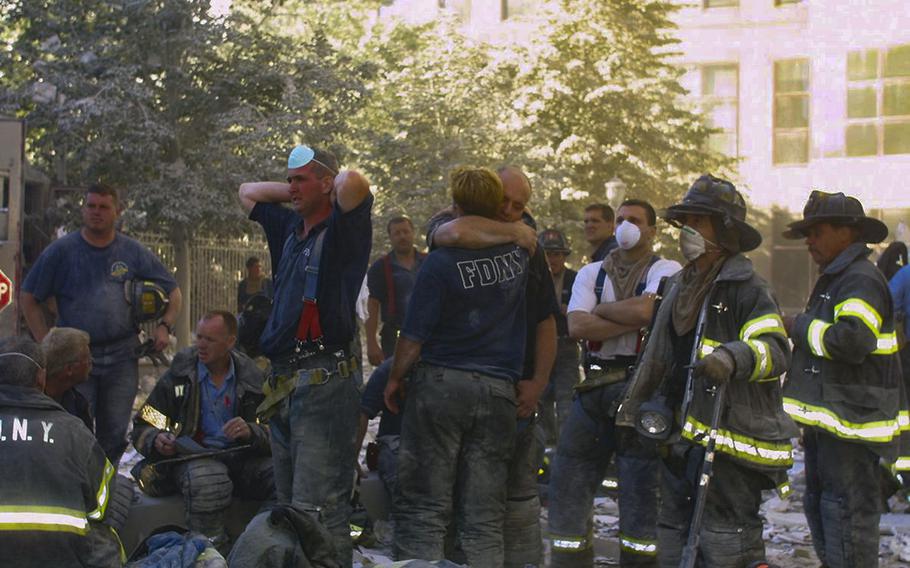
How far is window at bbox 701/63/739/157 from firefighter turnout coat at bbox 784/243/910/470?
97.5 ft

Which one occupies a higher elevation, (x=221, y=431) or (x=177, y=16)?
(x=177, y=16)

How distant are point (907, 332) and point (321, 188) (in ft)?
16.9

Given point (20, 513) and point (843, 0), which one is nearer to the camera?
point (20, 513)

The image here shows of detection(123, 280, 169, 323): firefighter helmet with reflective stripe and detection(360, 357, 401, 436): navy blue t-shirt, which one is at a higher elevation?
detection(123, 280, 169, 323): firefighter helmet with reflective stripe

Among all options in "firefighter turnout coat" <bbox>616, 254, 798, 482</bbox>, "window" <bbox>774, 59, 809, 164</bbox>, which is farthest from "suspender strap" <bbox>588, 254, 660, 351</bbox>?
"window" <bbox>774, 59, 809, 164</bbox>

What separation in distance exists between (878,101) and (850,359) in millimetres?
28140

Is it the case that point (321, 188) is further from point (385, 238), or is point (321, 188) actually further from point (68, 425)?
point (385, 238)

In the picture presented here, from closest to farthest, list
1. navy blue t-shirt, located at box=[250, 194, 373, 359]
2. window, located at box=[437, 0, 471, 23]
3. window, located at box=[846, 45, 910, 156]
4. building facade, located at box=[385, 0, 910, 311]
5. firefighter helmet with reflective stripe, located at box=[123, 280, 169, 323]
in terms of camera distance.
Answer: navy blue t-shirt, located at box=[250, 194, 373, 359]
firefighter helmet with reflective stripe, located at box=[123, 280, 169, 323]
window, located at box=[846, 45, 910, 156]
building facade, located at box=[385, 0, 910, 311]
window, located at box=[437, 0, 471, 23]

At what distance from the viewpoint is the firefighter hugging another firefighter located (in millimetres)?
4543

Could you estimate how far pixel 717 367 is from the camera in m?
4.59

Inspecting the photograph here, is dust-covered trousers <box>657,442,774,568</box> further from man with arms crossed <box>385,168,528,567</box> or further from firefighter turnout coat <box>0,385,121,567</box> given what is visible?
firefighter turnout coat <box>0,385,121,567</box>

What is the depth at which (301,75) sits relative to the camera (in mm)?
22062

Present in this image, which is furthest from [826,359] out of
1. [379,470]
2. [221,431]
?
[221,431]

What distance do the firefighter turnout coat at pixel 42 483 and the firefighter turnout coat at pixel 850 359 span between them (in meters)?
3.40
